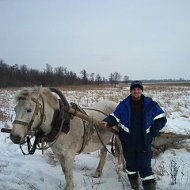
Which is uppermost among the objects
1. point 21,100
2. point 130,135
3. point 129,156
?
point 21,100

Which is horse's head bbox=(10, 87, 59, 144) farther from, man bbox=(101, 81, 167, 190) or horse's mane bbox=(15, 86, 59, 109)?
man bbox=(101, 81, 167, 190)

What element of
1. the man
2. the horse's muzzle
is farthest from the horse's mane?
the man

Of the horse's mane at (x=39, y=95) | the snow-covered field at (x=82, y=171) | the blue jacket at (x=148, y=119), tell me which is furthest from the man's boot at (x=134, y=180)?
the horse's mane at (x=39, y=95)

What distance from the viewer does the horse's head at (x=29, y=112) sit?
11.3ft

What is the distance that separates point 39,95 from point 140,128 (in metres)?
1.49

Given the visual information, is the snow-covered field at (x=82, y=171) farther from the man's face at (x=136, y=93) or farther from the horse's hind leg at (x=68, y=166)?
the man's face at (x=136, y=93)

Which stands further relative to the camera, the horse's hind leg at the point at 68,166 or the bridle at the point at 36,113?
the horse's hind leg at the point at 68,166

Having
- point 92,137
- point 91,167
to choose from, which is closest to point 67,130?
point 92,137

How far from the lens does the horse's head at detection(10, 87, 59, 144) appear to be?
344 centimetres

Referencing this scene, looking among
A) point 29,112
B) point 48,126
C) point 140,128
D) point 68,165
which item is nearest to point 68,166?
point 68,165

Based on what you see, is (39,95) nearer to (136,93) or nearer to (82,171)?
(136,93)

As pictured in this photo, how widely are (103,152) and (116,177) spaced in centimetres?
66

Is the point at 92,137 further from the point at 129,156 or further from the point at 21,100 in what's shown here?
the point at 21,100

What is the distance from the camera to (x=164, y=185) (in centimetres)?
454
